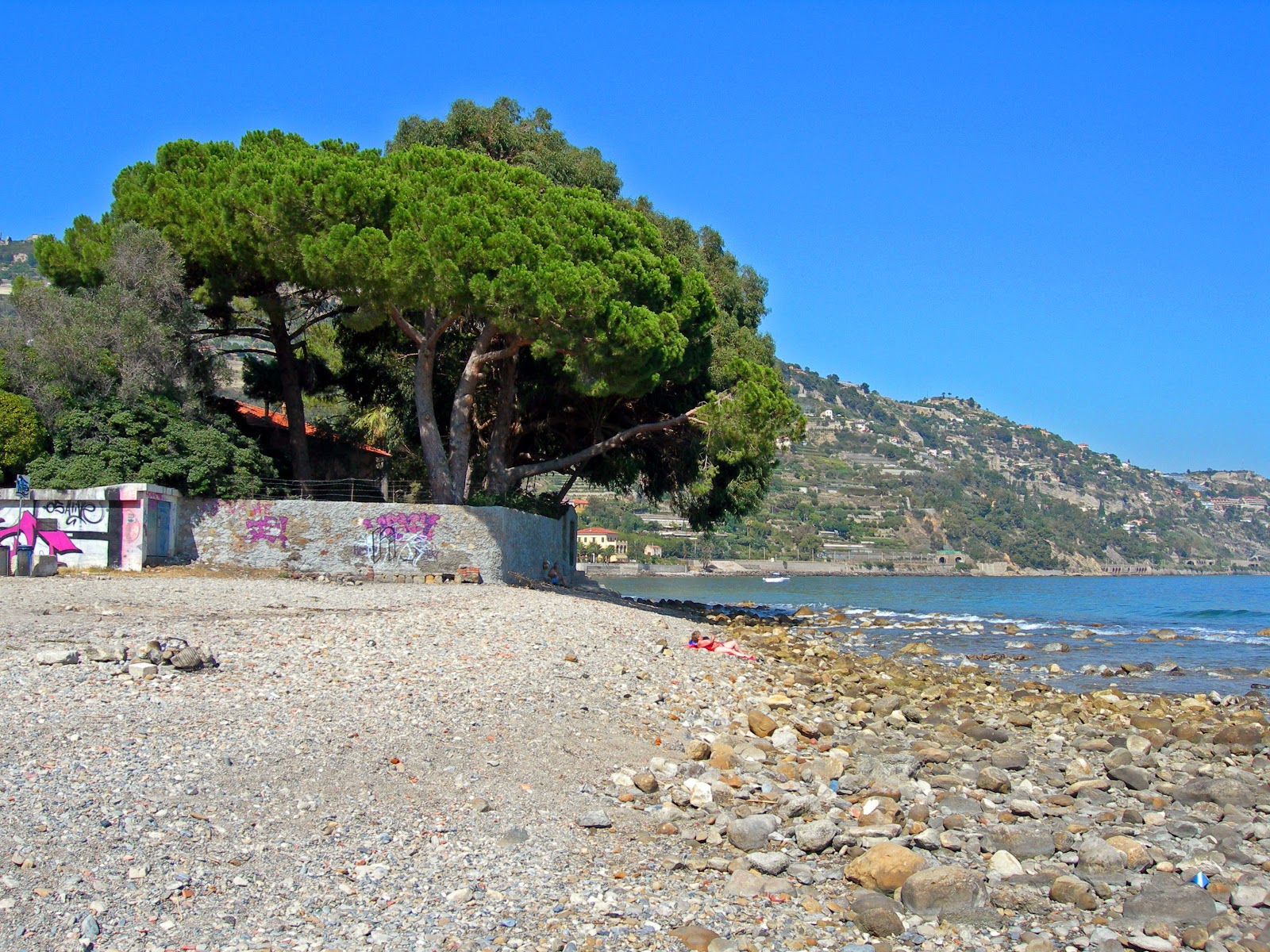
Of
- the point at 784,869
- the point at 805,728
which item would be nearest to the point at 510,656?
the point at 805,728

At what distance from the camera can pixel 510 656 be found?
46.0 ft

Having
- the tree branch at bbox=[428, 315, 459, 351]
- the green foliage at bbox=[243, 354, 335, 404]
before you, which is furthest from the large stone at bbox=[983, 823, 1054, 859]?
the green foliage at bbox=[243, 354, 335, 404]

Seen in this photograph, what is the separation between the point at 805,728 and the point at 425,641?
5.16m

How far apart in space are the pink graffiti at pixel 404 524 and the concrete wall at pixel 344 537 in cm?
2

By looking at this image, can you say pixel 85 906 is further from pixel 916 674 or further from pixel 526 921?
pixel 916 674

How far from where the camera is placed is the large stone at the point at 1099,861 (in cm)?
830

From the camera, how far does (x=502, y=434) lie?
2902cm

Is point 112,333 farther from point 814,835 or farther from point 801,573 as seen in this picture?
point 801,573

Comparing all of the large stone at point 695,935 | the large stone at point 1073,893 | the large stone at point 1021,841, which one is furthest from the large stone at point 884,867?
the large stone at point 695,935

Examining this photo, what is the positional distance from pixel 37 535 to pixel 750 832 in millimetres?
18771

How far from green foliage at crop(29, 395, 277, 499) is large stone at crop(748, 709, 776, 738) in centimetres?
1542

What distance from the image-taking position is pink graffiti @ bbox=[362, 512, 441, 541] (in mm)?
24344

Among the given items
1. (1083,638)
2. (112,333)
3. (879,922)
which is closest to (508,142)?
(112,333)

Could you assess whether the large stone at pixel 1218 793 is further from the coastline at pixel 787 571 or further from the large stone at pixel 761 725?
the coastline at pixel 787 571
